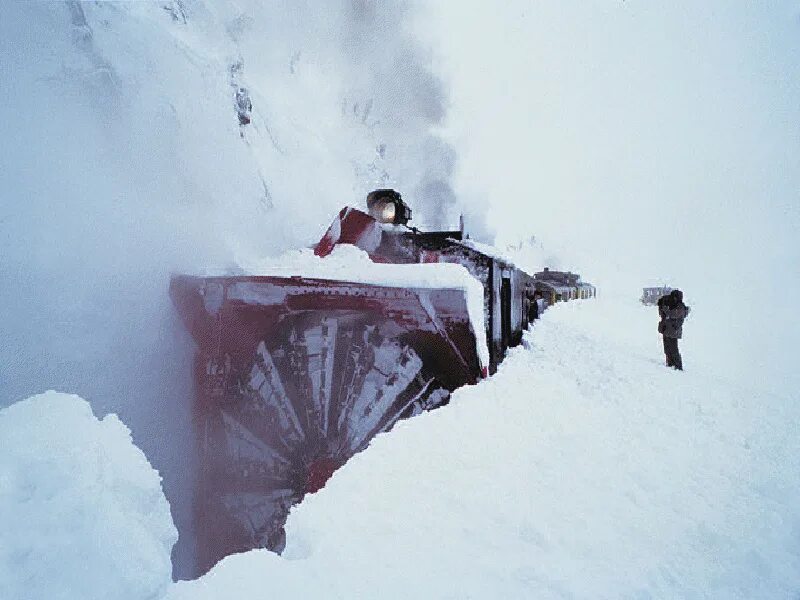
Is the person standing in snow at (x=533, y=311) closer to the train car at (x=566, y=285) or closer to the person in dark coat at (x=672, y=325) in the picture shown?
the person in dark coat at (x=672, y=325)

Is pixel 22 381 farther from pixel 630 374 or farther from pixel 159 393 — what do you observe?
pixel 630 374

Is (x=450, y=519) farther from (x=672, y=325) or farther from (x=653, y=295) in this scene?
(x=653, y=295)

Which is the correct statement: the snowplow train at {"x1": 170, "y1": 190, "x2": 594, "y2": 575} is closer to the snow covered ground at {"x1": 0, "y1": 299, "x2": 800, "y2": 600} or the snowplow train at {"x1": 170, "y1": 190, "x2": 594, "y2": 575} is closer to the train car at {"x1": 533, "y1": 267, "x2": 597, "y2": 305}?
the snow covered ground at {"x1": 0, "y1": 299, "x2": 800, "y2": 600}

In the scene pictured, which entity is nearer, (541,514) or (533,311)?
(541,514)

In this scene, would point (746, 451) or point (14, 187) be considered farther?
point (14, 187)

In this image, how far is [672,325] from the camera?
8.20m

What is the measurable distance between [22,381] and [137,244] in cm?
291

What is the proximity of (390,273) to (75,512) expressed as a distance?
14.0 ft

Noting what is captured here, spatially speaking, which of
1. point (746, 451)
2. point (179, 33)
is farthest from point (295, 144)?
point (746, 451)

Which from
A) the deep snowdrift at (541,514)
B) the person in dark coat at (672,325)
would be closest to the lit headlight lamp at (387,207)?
the person in dark coat at (672,325)

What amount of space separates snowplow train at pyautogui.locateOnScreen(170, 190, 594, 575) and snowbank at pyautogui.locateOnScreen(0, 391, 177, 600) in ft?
12.0

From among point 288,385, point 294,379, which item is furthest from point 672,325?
point 288,385

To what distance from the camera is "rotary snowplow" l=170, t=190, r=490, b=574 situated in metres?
5.52

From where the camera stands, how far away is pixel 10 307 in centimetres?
531
